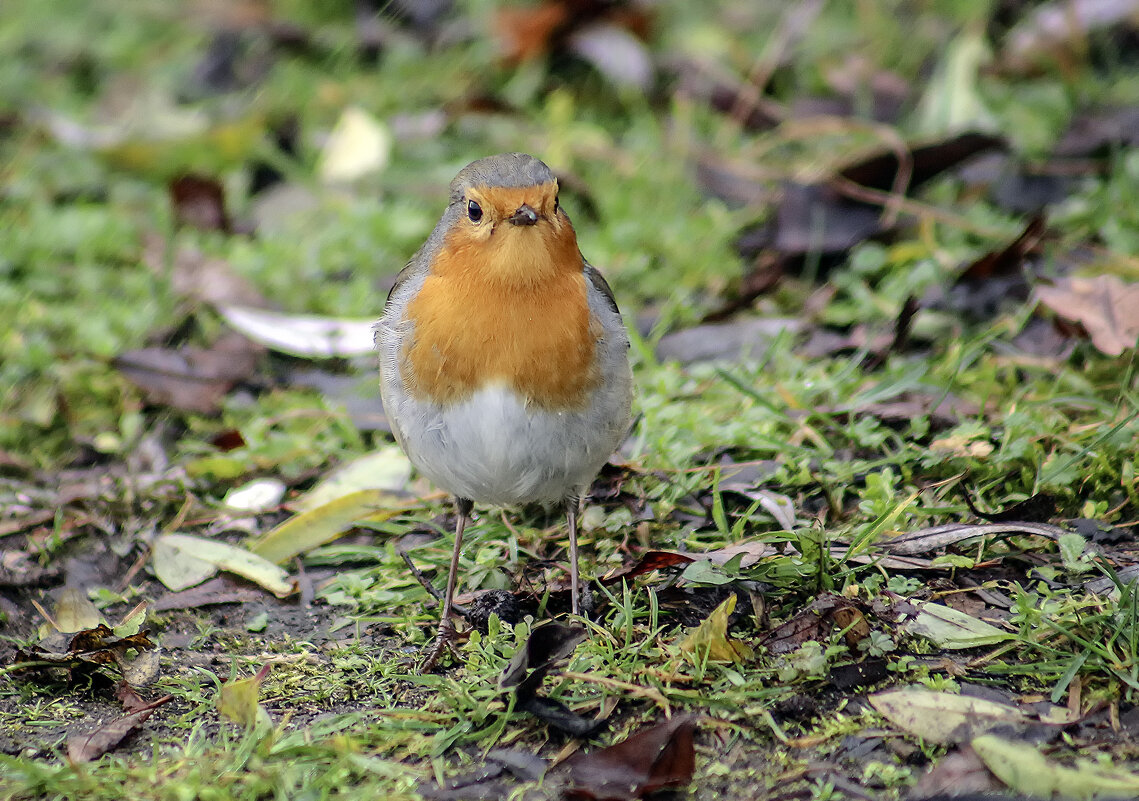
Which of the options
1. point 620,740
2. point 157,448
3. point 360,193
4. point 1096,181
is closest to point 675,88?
point 360,193

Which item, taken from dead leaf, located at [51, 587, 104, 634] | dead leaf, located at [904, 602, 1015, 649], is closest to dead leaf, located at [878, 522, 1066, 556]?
dead leaf, located at [904, 602, 1015, 649]

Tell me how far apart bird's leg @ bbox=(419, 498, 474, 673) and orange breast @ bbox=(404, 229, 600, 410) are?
1.52 feet

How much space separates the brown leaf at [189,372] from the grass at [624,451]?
0.21 feet

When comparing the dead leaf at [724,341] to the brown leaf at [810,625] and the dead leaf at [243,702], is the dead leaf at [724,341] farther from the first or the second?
the dead leaf at [243,702]

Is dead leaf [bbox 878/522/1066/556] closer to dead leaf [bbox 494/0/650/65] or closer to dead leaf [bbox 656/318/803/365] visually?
dead leaf [bbox 656/318/803/365]

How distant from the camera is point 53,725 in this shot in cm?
275

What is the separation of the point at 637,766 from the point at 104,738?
1.20m

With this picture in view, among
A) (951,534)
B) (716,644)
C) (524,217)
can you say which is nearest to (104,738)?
(716,644)

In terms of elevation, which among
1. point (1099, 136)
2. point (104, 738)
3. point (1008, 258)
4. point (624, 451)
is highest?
point (1099, 136)

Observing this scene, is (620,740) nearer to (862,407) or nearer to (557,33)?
(862,407)

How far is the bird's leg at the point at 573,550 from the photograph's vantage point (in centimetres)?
306

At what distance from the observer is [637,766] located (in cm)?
239

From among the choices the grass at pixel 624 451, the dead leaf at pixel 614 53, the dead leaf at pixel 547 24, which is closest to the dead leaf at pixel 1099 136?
the grass at pixel 624 451

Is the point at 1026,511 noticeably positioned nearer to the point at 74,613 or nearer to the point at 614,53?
the point at 74,613
